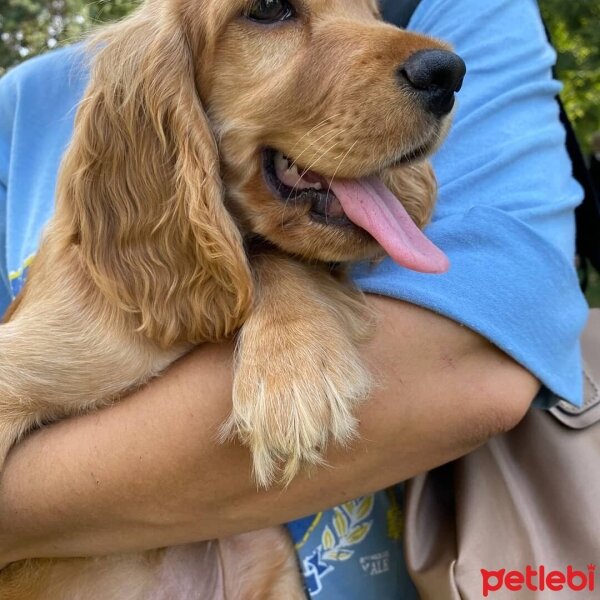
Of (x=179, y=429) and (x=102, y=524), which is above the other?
(x=179, y=429)

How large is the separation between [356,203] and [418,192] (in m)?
0.23

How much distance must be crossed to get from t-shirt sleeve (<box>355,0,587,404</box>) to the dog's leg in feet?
0.54

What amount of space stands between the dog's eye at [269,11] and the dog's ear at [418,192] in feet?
1.42

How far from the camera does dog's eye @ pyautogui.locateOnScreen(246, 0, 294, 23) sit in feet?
5.28

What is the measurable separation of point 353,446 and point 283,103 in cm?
74

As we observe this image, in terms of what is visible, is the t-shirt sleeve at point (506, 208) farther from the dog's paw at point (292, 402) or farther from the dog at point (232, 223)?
the dog's paw at point (292, 402)

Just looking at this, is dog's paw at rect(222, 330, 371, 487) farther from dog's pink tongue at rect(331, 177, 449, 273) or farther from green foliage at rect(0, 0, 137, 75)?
green foliage at rect(0, 0, 137, 75)

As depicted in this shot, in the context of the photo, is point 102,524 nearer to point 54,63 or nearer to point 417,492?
point 417,492

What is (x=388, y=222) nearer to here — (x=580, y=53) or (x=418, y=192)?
(x=418, y=192)

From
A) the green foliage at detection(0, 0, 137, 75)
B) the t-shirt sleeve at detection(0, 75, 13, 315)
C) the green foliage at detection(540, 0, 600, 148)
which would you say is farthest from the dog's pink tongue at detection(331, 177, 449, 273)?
the green foliage at detection(0, 0, 137, 75)

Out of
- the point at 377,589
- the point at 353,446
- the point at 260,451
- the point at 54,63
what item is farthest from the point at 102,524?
the point at 54,63

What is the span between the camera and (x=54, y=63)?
232 cm

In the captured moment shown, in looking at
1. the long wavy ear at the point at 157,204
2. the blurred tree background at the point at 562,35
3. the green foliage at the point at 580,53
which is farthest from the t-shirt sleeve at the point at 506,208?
the green foliage at the point at 580,53

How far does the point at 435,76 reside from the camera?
54.1 inches
